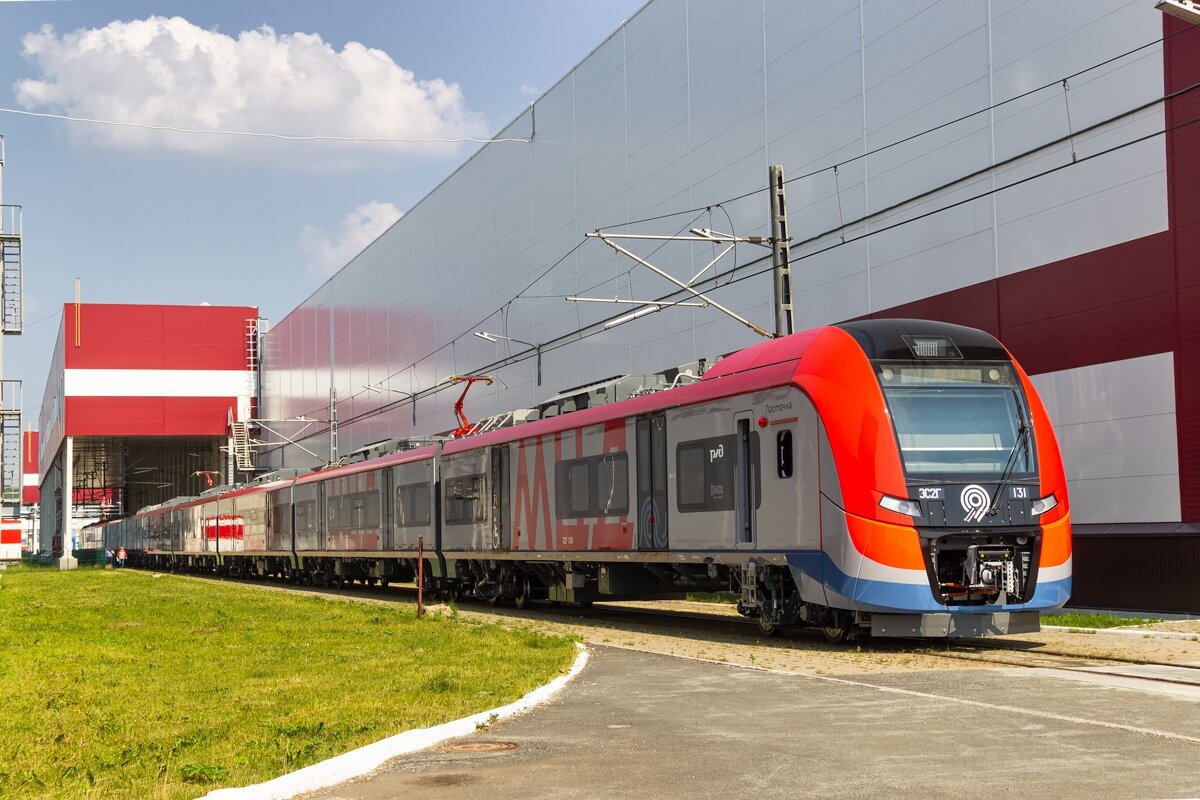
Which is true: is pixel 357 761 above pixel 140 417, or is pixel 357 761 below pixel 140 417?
below

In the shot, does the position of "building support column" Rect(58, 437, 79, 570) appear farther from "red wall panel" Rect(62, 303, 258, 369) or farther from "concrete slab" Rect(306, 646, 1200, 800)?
"concrete slab" Rect(306, 646, 1200, 800)

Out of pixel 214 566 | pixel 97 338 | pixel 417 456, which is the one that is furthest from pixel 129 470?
pixel 417 456

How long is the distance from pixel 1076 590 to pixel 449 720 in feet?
51.7

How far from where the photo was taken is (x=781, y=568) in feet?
53.2

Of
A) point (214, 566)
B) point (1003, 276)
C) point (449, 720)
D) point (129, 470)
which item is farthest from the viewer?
point (129, 470)

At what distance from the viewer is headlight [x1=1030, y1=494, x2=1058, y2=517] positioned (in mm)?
14836

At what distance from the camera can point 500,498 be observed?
24906mm

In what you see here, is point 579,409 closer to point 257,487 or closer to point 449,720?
point 449,720

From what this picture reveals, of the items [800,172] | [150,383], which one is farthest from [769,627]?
[150,383]

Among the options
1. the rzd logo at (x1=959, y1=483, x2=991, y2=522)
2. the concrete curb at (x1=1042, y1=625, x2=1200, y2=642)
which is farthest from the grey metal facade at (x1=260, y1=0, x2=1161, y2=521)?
the rzd logo at (x1=959, y1=483, x2=991, y2=522)

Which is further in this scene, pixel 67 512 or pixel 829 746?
pixel 67 512

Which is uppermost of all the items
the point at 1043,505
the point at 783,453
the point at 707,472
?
the point at 783,453

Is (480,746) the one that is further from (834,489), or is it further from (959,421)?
(959,421)

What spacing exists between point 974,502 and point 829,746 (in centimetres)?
677
